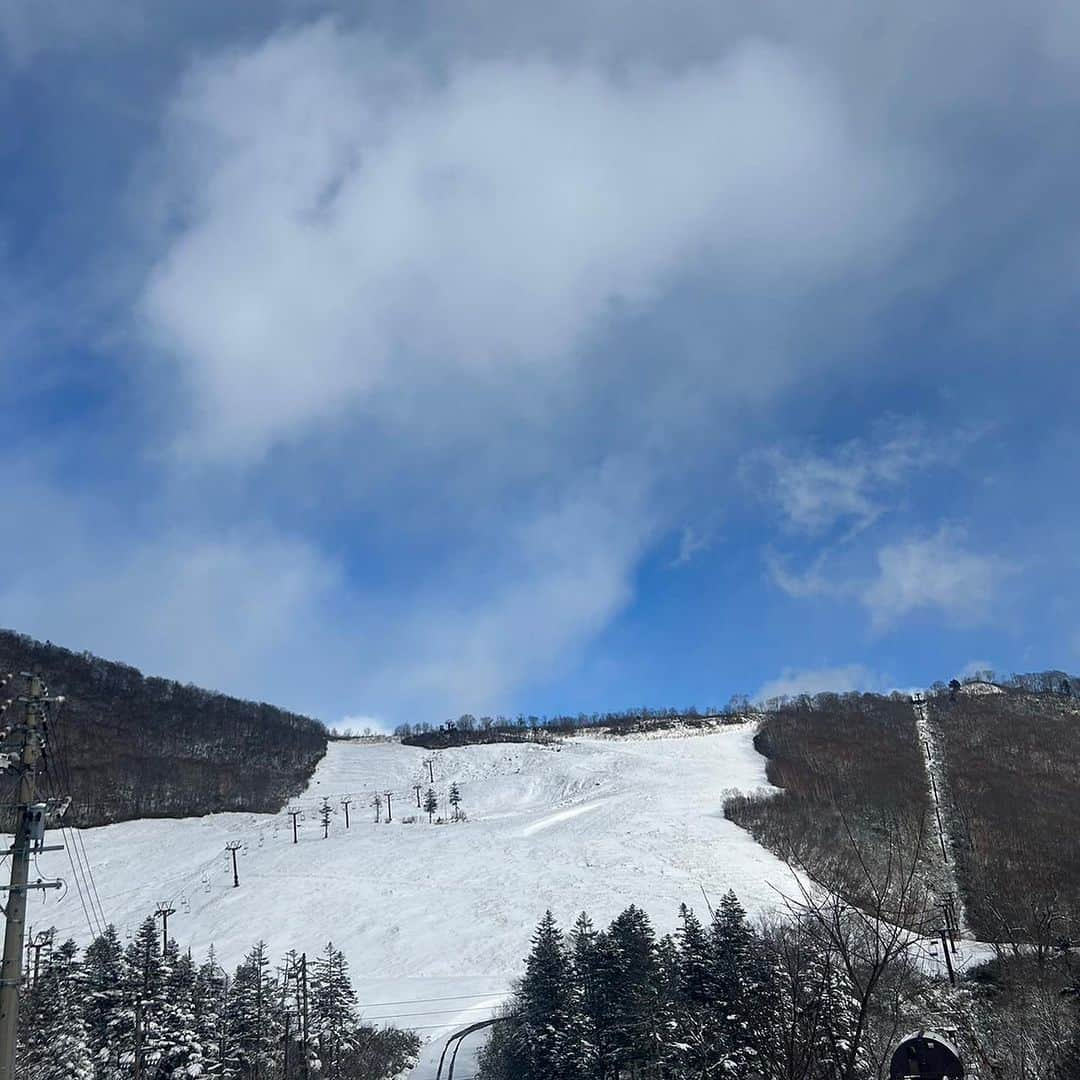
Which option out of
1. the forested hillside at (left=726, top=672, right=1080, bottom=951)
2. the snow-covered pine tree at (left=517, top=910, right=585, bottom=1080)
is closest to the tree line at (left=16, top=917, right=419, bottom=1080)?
the snow-covered pine tree at (left=517, top=910, right=585, bottom=1080)

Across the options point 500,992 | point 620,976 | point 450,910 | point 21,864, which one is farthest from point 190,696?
point 21,864

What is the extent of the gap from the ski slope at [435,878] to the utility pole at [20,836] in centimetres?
3400

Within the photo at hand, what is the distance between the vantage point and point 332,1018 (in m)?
38.1

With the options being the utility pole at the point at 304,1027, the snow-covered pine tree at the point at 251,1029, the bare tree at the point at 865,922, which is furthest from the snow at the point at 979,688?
the bare tree at the point at 865,922

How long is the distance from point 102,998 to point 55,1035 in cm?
669

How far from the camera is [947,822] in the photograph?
2852 inches

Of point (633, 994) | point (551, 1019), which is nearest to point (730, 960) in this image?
point (633, 994)

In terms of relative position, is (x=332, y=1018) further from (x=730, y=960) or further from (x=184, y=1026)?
(x=730, y=960)

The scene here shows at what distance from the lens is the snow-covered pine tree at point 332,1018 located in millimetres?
37188

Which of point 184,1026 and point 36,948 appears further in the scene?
point 36,948

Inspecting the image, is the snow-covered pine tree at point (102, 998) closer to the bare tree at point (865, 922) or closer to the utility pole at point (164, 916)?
the utility pole at point (164, 916)

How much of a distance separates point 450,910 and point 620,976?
30.9 metres

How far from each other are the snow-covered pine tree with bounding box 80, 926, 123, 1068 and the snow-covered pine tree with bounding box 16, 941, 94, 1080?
1.65 ft

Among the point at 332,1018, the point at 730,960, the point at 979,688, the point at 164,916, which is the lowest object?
the point at 332,1018
